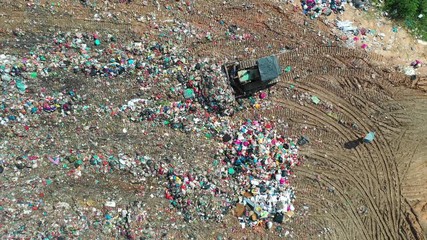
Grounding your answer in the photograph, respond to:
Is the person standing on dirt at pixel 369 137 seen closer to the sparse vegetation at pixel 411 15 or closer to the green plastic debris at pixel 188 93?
the sparse vegetation at pixel 411 15

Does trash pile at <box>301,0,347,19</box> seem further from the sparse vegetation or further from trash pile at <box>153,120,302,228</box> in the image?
trash pile at <box>153,120,302,228</box>

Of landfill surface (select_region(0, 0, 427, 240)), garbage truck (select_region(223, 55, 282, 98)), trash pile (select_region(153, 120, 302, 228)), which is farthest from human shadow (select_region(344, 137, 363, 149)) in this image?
garbage truck (select_region(223, 55, 282, 98))

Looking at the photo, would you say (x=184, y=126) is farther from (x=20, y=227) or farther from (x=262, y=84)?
(x=20, y=227)

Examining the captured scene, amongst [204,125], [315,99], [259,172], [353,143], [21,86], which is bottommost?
[259,172]

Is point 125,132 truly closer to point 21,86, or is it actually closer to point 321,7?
point 21,86

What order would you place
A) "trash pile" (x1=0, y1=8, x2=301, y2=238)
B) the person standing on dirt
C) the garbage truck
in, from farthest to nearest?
the person standing on dirt < the garbage truck < "trash pile" (x1=0, y1=8, x2=301, y2=238)

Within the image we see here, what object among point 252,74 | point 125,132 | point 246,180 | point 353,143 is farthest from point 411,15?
point 125,132

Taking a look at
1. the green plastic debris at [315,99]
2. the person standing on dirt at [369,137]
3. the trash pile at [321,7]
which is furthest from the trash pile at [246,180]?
the trash pile at [321,7]

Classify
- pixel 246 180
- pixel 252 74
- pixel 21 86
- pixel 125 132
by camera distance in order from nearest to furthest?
pixel 21 86 < pixel 125 132 < pixel 252 74 < pixel 246 180
